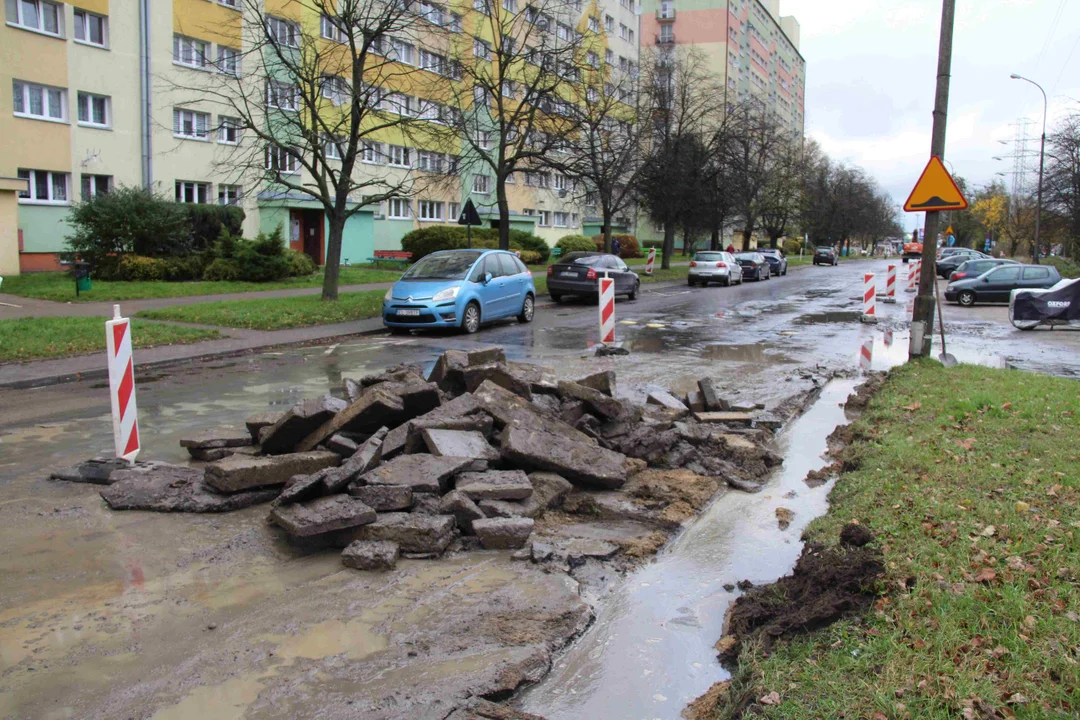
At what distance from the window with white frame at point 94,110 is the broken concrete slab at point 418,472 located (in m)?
30.9

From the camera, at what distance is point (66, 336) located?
14883 mm

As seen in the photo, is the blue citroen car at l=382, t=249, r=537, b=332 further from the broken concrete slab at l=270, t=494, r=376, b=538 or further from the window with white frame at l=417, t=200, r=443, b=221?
the window with white frame at l=417, t=200, r=443, b=221

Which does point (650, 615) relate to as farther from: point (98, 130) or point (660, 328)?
point (98, 130)

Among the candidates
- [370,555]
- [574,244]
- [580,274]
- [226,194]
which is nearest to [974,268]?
[580,274]

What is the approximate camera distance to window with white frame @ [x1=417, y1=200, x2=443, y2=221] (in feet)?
158

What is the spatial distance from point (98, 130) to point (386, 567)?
32.1 metres

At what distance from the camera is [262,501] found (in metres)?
6.25

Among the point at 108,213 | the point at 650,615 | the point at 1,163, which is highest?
the point at 1,163

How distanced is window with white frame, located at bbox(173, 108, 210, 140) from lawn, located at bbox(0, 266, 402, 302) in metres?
9.20

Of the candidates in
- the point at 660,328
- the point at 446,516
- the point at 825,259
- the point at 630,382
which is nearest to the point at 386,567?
the point at 446,516

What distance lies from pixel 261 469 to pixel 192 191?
107 ft

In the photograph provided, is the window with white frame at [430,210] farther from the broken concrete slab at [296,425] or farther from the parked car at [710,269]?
the broken concrete slab at [296,425]

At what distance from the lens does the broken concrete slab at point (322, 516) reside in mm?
5281

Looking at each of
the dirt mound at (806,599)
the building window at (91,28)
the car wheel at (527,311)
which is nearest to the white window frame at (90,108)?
the building window at (91,28)
